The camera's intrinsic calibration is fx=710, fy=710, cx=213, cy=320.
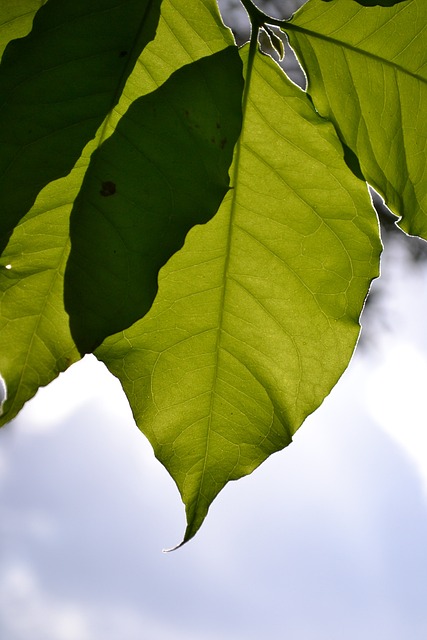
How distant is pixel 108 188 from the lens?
577 millimetres

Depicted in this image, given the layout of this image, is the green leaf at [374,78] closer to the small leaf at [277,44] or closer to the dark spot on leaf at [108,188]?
the small leaf at [277,44]

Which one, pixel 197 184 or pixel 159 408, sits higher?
pixel 197 184

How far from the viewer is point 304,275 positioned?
635 mm

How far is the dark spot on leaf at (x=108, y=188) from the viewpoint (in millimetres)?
577

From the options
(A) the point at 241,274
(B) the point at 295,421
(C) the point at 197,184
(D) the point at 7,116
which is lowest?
(B) the point at 295,421

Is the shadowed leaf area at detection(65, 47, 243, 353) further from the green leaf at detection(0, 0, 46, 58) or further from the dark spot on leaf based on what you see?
the green leaf at detection(0, 0, 46, 58)

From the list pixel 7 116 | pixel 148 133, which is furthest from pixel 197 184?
pixel 7 116

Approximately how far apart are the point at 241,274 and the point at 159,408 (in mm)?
143

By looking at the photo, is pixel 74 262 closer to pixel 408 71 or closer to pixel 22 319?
pixel 22 319

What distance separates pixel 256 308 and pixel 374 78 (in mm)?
223

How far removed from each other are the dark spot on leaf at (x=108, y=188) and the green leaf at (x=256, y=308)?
89 millimetres

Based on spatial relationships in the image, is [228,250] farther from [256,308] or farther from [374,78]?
[374,78]

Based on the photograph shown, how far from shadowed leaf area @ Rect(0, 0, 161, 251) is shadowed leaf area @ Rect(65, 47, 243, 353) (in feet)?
0.09

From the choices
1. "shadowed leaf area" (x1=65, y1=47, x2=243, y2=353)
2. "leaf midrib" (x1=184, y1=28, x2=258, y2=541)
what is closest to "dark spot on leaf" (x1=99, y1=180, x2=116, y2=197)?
"shadowed leaf area" (x1=65, y1=47, x2=243, y2=353)
